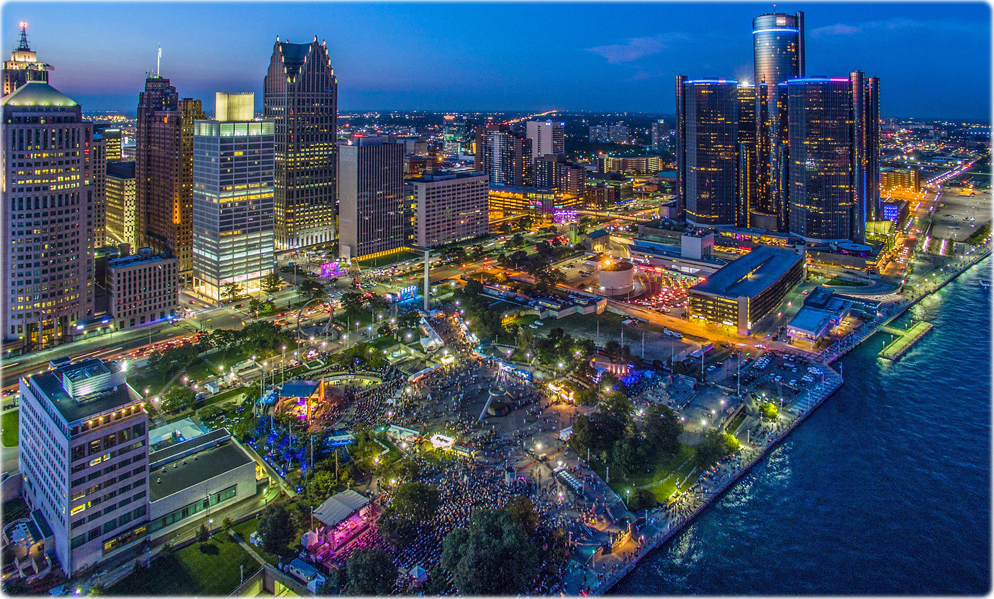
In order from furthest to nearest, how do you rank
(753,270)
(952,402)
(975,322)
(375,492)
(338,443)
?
1. (753,270)
2. (975,322)
3. (952,402)
4. (338,443)
5. (375,492)

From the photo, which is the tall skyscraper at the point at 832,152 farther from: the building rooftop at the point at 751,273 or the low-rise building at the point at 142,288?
the low-rise building at the point at 142,288

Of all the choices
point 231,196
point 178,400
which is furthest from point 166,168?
point 178,400

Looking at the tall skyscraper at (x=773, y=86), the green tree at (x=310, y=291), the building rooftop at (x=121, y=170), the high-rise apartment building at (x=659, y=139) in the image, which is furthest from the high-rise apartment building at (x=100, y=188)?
the high-rise apartment building at (x=659, y=139)

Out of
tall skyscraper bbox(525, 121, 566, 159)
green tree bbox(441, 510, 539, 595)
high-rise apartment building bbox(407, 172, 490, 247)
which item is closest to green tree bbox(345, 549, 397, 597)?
green tree bbox(441, 510, 539, 595)

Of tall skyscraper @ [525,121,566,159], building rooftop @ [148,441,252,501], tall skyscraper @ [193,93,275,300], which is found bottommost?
building rooftop @ [148,441,252,501]

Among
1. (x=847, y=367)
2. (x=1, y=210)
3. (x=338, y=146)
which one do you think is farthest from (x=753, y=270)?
(x=1, y=210)

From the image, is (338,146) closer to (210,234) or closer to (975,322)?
(210,234)

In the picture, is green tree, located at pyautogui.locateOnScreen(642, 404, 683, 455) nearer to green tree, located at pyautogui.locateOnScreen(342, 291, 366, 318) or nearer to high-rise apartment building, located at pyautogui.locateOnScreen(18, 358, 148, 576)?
high-rise apartment building, located at pyautogui.locateOnScreen(18, 358, 148, 576)
